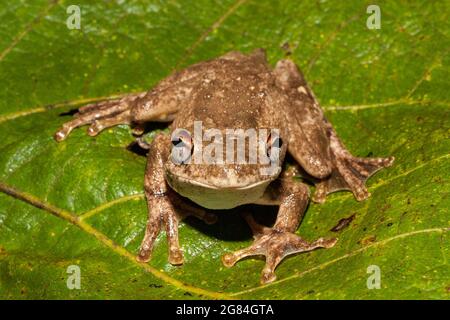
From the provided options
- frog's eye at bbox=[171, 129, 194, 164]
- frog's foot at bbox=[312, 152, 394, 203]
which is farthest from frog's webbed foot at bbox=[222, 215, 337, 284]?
frog's eye at bbox=[171, 129, 194, 164]

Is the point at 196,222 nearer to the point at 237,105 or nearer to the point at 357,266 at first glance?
the point at 237,105

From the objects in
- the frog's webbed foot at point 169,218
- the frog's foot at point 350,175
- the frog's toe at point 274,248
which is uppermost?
the frog's foot at point 350,175

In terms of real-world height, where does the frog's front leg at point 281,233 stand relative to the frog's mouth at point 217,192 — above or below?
below

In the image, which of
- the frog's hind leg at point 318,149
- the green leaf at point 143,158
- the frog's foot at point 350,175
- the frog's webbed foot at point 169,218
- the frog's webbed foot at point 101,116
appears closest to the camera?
the green leaf at point 143,158

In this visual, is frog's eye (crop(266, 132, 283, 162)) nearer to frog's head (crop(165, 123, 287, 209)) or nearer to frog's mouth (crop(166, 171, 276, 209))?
frog's head (crop(165, 123, 287, 209))

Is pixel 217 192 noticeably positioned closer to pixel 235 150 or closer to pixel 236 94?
pixel 235 150

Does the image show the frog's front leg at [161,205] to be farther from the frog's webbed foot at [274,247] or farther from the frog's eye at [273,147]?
the frog's eye at [273,147]

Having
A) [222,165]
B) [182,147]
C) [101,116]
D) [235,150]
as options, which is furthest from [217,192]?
[101,116]

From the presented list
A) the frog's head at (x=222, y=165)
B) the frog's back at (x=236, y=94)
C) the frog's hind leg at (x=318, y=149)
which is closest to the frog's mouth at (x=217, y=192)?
the frog's head at (x=222, y=165)
